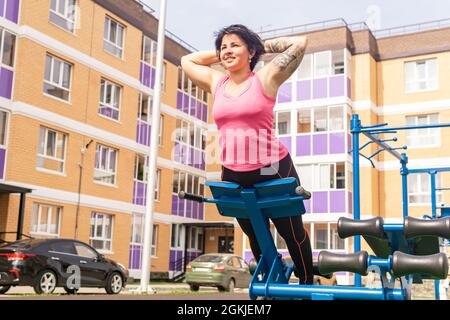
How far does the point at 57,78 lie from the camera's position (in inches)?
790

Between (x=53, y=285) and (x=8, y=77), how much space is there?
8232mm

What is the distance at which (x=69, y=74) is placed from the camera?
2064 centimetres

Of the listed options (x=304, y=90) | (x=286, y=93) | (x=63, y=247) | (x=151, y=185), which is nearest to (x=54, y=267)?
(x=63, y=247)

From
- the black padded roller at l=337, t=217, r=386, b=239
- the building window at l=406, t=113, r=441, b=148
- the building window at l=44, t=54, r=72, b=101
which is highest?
the building window at l=44, t=54, r=72, b=101

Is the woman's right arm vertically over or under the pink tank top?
over

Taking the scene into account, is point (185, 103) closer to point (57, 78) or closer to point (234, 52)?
point (57, 78)

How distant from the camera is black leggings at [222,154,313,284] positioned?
2.87m

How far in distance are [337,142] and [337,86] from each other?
2509 mm

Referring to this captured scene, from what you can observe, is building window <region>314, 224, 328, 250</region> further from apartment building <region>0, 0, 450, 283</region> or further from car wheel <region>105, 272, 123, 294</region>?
car wheel <region>105, 272, 123, 294</region>

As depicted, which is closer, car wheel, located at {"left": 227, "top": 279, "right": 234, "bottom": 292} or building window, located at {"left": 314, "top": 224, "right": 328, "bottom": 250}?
car wheel, located at {"left": 227, "top": 279, "right": 234, "bottom": 292}

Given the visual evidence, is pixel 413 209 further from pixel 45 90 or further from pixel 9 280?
pixel 9 280

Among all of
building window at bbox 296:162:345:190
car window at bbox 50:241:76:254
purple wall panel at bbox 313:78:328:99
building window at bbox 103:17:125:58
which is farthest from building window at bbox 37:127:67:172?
purple wall panel at bbox 313:78:328:99

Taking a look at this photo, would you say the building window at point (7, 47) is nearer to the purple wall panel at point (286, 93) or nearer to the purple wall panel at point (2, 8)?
the purple wall panel at point (2, 8)

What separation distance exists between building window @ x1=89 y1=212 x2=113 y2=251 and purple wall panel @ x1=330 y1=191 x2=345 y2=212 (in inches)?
350
